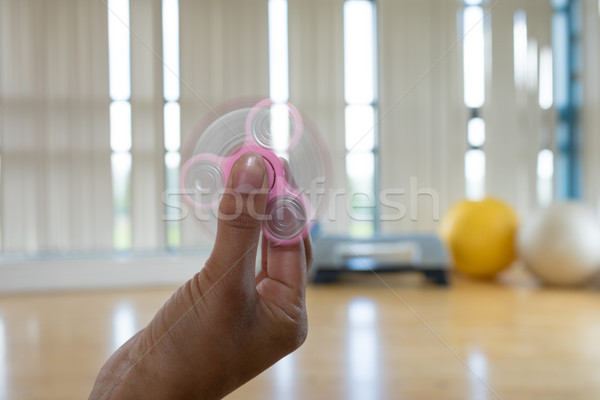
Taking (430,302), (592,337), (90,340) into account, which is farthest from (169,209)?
(592,337)

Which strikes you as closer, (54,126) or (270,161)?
(270,161)

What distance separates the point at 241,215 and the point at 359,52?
2773 millimetres

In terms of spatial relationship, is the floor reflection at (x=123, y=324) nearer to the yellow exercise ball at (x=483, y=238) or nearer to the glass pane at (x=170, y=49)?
the glass pane at (x=170, y=49)

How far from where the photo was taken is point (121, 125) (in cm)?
288

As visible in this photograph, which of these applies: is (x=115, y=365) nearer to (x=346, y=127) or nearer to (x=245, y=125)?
(x=245, y=125)

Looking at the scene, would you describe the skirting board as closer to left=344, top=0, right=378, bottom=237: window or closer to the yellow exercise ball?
left=344, top=0, right=378, bottom=237: window

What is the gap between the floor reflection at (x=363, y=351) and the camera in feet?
3.92

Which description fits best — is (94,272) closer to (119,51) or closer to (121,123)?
(121,123)

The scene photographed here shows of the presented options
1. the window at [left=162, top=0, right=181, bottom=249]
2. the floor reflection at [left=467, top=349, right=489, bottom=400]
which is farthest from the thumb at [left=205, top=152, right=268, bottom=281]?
the window at [left=162, top=0, right=181, bottom=249]

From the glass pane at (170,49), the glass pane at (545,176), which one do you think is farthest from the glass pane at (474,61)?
the glass pane at (170,49)

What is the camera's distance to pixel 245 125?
770mm

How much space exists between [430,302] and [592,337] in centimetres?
68

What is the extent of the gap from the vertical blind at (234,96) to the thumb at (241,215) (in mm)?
1800

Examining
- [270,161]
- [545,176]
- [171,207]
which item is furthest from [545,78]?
[270,161]
